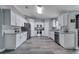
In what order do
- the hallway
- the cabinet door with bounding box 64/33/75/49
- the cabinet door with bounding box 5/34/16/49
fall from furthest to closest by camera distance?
1. the cabinet door with bounding box 64/33/75/49
2. the cabinet door with bounding box 5/34/16/49
3. the hallway

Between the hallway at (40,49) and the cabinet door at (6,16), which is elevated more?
the cabinet door at (6,16)

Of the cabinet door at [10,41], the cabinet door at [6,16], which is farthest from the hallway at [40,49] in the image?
the cabinet door at [6,16]

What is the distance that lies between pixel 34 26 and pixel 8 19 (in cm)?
805

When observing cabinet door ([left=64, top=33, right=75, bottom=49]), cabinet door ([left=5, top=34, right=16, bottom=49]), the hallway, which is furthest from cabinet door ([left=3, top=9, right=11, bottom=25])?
cabinet door ([left=64, top=33, right=75, bottom=49])

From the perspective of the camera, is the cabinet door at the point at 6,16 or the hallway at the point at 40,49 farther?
the cabinet door at the point at 6,16

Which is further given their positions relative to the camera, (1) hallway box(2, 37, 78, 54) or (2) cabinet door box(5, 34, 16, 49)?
(2) cabinet door box(5, 34, 16, 49)

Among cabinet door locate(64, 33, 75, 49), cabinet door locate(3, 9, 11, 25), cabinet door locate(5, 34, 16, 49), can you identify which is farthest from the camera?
cabinet door locate(64, 33, 75, 49)

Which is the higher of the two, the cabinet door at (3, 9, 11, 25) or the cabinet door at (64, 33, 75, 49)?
the cabinet door at (3, 9, 11, 25)

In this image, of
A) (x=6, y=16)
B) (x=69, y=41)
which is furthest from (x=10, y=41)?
(x=69, y=41)

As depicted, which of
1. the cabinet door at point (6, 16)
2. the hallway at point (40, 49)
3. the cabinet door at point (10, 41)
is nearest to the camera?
the hallway at point (40, 49)

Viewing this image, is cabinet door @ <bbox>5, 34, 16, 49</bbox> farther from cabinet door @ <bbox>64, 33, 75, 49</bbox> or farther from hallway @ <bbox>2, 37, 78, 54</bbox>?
cabinet door @ <bbox>64, 33, 75, 49</bbox>

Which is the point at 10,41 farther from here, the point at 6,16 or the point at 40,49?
the point at 40,49

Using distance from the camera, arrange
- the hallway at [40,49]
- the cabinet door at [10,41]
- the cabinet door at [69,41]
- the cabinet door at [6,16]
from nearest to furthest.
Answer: the hallway at [40,49] → the cabinet door at [10,41] → the cabinet door at [6,16] → the cabinet door at [69,41]

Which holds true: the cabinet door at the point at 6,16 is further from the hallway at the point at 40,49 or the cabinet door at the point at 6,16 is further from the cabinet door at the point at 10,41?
the hallway at the point at 40,49
